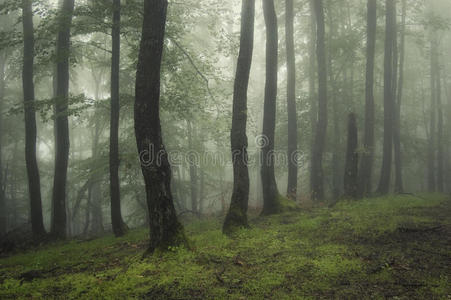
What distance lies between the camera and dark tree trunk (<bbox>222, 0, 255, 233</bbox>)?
8758 mm

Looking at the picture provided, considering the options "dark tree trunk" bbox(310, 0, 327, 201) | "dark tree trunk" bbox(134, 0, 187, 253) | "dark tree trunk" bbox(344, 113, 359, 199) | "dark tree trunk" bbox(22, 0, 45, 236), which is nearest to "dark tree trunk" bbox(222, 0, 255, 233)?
"dark tree trunk" bbox(134, 0, 187, 253)

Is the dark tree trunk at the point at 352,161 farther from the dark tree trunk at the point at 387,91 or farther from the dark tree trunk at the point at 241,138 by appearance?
the dark tree trunk at the point at 241,138

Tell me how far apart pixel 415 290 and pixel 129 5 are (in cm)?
1060

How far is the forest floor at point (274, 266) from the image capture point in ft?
15.4

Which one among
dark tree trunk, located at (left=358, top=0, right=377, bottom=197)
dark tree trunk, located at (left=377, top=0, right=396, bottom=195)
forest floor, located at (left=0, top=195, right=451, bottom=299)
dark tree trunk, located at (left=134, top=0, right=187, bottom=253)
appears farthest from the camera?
dark tree trunk, located at (left=377, top=0, right=396, bottom=195)

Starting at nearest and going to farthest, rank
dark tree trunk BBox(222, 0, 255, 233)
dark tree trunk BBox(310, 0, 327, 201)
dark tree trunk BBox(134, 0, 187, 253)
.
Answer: dark tree trunk BBox(134, 0, 187, 253) < dark tree trunk BBox(222, 0, 255, 233) < dark tree trunk BBox(310, 0, 327, 201)

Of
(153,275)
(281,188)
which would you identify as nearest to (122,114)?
(153,275)

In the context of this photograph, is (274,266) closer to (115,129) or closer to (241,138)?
(241,138)

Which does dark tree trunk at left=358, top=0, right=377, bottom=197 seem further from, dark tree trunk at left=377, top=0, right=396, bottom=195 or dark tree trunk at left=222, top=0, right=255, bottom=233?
dark tree trunk at left=222, top=0, right=255, bottom=233

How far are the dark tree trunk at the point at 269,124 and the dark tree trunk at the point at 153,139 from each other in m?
5.32

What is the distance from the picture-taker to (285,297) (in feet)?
14.6

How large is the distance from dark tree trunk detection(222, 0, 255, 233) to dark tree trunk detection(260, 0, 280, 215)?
73.6 inches

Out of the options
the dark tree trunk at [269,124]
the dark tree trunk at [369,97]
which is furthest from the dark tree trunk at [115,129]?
the dark tree trunk at [369,97]

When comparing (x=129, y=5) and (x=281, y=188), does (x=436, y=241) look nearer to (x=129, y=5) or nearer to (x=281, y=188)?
(x=129, y=5)
